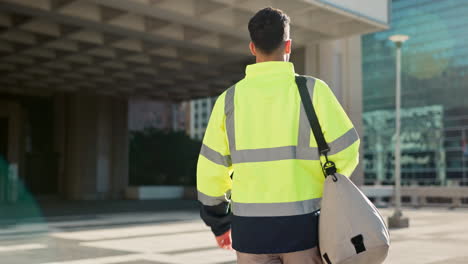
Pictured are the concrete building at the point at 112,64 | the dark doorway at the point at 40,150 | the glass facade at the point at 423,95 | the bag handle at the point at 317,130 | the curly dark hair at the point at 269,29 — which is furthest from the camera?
the glass facade at the point at 423,95

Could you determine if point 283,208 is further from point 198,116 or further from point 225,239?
point 198,116

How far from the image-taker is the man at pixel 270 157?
93.0 inches

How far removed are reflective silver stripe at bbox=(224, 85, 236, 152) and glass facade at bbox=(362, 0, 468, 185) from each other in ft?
259

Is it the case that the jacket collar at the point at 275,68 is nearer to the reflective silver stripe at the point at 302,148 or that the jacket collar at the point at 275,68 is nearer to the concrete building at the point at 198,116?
the reflective silver stripe at the point at 302,148

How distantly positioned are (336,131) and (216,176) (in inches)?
23.2

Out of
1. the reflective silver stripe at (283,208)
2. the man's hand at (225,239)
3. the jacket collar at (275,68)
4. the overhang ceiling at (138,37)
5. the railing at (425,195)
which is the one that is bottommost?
the railing at (425,195)

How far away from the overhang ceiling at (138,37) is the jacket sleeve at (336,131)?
14.6 meters

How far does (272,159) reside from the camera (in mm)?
2412

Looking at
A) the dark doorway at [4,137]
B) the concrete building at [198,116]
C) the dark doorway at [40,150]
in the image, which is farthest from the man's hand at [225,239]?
the concrete building at [198,116]

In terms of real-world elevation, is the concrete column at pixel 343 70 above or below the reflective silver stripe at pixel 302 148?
above

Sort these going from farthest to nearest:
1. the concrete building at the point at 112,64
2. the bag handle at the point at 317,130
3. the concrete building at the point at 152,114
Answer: the concrete building at the point at 152,114, the concrete building at the point at 112,64, the bag handle at the point at 317,130

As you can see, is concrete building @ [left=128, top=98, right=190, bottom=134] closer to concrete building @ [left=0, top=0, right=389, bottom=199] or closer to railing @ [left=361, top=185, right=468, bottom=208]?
concrete building @ [left=0, top=0, right=389, bottom=199]

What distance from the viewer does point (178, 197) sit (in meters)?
35.7

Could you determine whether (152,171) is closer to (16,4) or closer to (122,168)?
(122,168)
